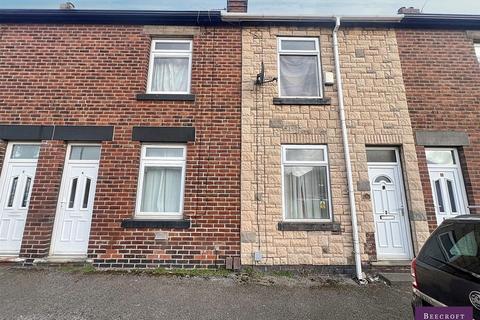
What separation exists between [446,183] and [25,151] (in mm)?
9841

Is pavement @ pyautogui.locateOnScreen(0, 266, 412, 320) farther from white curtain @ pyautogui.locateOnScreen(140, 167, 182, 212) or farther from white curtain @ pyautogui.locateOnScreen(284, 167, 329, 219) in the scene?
white curtain @ pyautogui.locateOnScreen(140, 167, 182, 212)

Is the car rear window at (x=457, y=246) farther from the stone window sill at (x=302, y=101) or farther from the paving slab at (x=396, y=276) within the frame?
the stone window sill at (x=302, y=101)

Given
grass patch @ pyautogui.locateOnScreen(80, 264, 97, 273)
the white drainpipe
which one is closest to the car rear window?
the white drainpipe

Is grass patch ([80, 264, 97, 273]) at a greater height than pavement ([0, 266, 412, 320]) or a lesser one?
greater

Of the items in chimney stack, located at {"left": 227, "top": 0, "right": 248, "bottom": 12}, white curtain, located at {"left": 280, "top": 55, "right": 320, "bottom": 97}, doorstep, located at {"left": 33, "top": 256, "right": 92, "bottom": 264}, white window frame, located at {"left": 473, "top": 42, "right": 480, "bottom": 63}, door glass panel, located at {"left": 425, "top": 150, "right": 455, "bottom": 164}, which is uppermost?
chimney stack, located at {"left": 227, "top": 0, "right": 248, "bottom": 12}

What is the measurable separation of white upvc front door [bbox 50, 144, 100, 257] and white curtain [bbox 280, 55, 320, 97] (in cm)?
486

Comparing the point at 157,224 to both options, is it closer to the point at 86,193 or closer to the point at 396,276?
the point at 86,193

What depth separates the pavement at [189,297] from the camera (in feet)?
12.5

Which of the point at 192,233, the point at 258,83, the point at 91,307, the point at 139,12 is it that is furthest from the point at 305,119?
the point at 91,307

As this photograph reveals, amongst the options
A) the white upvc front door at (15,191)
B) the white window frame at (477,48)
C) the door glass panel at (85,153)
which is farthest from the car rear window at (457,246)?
the white upvc front door at (15,191)

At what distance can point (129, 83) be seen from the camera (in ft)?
21.5

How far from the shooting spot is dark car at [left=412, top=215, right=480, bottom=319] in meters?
2.19

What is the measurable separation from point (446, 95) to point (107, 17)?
8.67m

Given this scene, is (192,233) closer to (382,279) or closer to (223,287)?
(223,287)
